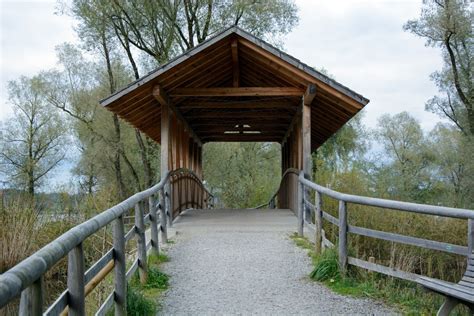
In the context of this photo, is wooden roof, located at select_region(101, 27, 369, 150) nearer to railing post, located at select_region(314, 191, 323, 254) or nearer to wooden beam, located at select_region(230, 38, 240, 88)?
wooden beam, located at select_region(230, 38, 240, 88)

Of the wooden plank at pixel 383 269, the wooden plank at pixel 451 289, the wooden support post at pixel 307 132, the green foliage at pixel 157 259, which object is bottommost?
the green foliage at pixel 157 259

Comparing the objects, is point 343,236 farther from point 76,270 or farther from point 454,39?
point 454,39

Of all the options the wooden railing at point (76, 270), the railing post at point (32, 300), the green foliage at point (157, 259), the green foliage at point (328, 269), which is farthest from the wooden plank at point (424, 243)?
the railing post at point (32, 300)

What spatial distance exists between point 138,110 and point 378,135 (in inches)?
Result: 1286

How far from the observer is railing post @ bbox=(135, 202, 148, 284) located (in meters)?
5.20

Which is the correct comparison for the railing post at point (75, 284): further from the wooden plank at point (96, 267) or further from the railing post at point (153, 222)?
the railing post at point (153, 222)

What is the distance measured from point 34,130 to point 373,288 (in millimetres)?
29723

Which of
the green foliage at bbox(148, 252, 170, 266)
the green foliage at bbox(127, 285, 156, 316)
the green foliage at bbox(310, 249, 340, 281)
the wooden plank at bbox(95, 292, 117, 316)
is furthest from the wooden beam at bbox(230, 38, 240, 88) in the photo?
the wooden plank at bbox(95, 292, 117, 316)

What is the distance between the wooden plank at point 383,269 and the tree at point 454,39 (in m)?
17.5

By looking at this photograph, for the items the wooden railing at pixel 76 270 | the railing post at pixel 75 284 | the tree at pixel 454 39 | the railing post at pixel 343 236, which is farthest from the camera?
the tree at pixel 454 39

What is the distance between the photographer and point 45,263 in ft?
6.98

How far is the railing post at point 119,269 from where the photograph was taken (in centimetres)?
404

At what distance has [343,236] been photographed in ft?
18.7

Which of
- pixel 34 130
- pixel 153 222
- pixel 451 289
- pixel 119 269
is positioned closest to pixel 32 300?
pixel 119 269
